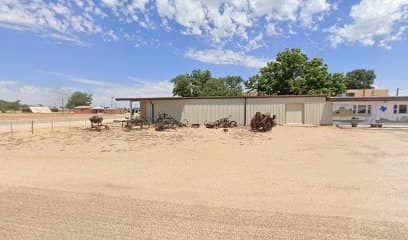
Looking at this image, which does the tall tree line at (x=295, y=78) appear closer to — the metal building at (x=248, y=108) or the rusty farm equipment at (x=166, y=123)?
the metal building at (x=248, y=108)

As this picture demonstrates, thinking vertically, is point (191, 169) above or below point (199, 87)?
below

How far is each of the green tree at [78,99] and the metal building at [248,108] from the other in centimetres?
9001

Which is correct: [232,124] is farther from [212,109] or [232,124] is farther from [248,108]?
[212,109]

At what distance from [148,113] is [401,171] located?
17.9m

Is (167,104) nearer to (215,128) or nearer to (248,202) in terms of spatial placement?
(215,128)

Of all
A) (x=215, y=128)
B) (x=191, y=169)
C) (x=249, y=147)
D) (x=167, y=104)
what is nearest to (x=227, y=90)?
(x=167, y=104)

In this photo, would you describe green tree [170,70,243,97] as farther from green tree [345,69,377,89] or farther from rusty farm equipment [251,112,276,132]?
green tree [345,69,377,89]

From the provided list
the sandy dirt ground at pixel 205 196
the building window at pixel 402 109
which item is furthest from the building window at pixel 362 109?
the sandy dirt ground at pixel 205 196

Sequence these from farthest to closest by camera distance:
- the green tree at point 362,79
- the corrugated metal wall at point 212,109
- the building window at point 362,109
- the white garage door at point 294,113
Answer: the green tree at point 362,79 → the building window at point 362,109 → the corrugated metal wall at point 212,109 → the white garage door at point 294,113

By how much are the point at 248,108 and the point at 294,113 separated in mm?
3379

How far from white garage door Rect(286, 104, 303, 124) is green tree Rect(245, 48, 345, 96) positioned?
9.58 m

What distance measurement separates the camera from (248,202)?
367 cm

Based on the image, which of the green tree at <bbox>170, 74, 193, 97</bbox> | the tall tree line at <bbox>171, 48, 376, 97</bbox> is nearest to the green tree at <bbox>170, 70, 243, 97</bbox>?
the green tree at <bbox>170, 74, 193, 97</bbox>

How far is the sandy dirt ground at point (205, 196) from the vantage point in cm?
278
